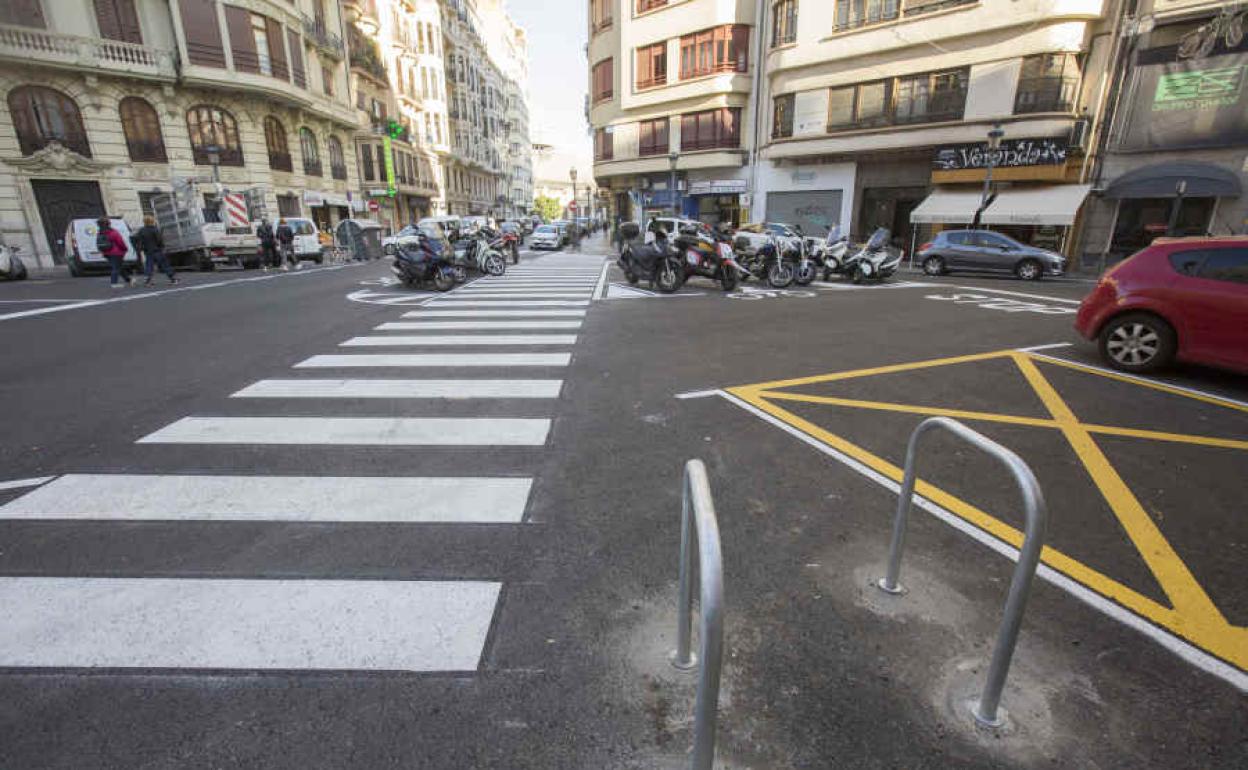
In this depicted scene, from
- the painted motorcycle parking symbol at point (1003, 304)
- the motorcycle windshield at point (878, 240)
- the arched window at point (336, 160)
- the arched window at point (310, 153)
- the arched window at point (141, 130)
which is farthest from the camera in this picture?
the arched window at point (336, 160)

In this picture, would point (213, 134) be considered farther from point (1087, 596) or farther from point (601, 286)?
point (1087, 596)

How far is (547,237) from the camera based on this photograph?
3462 centimetres

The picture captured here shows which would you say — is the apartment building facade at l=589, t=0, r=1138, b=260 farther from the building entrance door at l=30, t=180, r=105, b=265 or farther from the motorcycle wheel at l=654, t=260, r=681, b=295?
the building entrance door at l=30, t=180, r=105, b=265

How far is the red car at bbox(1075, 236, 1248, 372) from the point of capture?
5953mm

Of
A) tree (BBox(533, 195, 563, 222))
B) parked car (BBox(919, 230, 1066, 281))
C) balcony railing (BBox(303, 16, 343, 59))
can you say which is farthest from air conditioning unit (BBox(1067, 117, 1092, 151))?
tree (BBox(533, 195, 563, 222))

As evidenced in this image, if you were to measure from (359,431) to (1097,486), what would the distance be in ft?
18.5

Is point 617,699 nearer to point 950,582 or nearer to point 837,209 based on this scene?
point 950,582

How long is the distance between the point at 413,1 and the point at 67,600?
54.9m

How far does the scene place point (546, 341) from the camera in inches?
333

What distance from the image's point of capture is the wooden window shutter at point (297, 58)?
30.2 meters

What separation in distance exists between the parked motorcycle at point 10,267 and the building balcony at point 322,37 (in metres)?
20.2

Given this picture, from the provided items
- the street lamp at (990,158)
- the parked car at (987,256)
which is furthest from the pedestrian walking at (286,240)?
the street lamp at (990,158)

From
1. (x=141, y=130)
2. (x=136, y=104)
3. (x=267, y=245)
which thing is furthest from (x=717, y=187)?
(x=136, y=104)

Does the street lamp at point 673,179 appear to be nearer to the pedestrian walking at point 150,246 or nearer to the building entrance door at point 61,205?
the pedestrian walking at point 150,246
